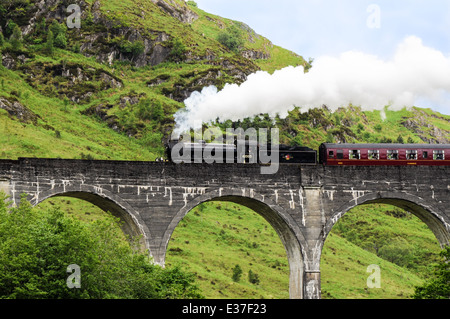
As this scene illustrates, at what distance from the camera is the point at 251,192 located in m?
43.0

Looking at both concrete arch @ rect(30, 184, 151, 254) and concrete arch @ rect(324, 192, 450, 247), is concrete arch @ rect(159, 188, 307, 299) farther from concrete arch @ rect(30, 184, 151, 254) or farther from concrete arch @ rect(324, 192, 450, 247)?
concrete arch @ rect(324, 192, 450, 247)

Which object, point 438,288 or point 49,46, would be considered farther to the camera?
point 49,46

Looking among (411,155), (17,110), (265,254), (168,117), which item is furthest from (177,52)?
(411,155)

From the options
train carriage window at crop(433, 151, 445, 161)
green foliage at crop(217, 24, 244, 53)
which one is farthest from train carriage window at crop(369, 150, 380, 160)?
green foliage at crop(217, 24, 244, 53)

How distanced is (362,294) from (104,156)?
3990 cm

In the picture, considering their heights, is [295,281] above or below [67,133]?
below

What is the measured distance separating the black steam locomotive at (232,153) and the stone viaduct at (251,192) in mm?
1986

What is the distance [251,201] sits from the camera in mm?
44188

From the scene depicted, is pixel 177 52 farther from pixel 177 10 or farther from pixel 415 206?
pixel 415 206

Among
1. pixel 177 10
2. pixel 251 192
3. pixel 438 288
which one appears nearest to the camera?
pixel 438 288

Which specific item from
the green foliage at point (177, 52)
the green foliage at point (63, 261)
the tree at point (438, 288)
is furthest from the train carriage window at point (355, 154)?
the green foliage at point (177, 52)

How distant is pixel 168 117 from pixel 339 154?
6971 centimetres
